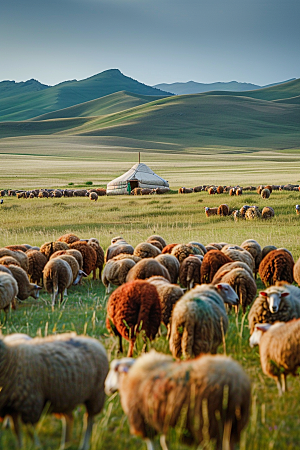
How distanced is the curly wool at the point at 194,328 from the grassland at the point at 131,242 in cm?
74

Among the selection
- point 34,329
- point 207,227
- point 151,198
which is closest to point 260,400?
point 34,329

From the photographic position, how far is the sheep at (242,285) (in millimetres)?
8641

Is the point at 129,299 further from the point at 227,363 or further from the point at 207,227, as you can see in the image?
the point at 207,227

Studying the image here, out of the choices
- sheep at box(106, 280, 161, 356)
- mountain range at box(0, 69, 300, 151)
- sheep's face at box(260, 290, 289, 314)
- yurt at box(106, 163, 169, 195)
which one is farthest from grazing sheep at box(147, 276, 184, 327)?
mountain range at box(0, 69, 300, 151)

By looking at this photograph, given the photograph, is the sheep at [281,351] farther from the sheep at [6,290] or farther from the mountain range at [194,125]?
the mountain range at [194,125]

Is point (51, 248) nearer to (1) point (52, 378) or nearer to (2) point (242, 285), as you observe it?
(2) point (242, 285)

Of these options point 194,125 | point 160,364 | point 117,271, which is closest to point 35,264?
point 117,271

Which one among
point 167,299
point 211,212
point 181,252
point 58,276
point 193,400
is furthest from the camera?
point 211,212

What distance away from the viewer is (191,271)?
34.0 ft

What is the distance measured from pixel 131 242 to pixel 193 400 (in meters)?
13.0

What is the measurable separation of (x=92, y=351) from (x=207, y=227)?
1648cm

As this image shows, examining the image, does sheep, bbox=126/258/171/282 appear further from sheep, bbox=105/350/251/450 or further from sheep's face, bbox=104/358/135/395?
sheep, bbox=105/350/251/450

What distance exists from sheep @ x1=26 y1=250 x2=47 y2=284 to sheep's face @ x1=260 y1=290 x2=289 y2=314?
6418 mm

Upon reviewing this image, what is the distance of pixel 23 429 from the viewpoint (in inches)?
181
